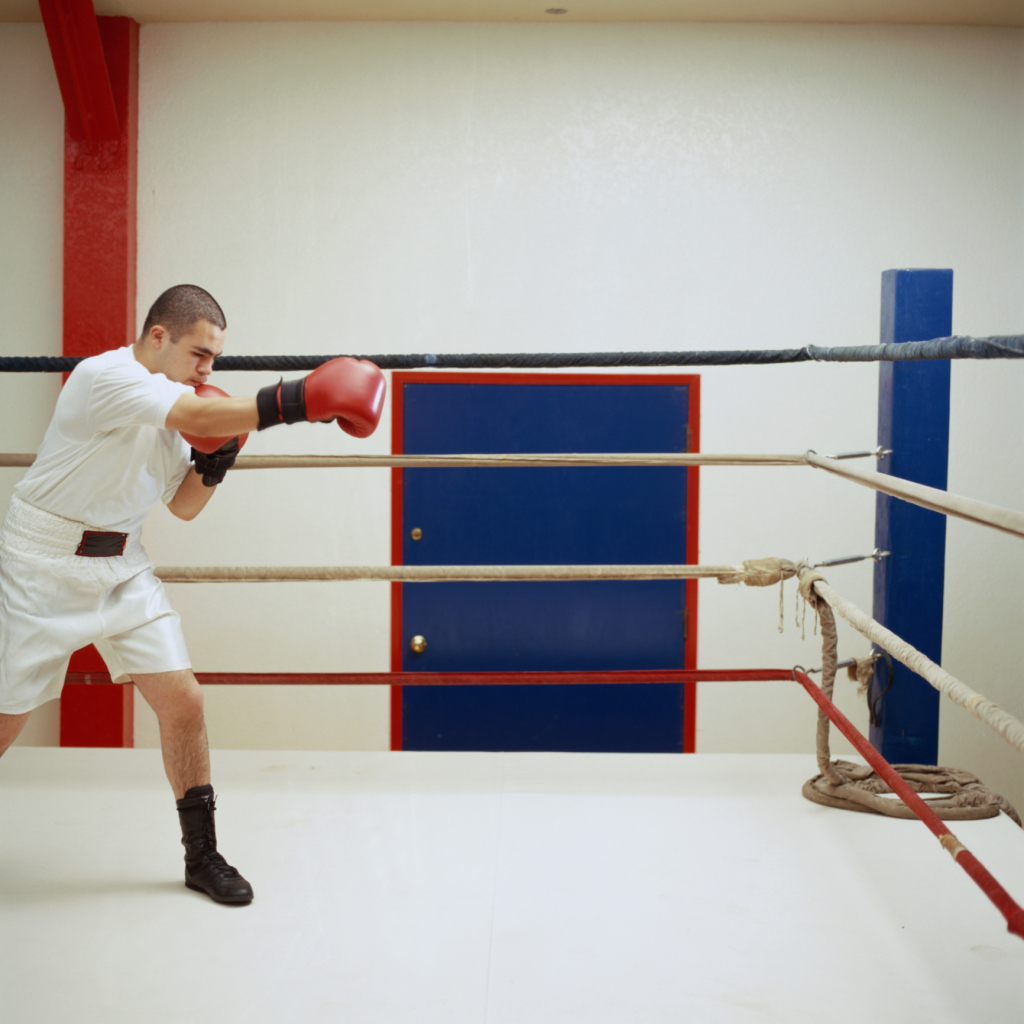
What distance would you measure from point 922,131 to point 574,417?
160cm

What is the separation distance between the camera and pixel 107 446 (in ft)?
4.94

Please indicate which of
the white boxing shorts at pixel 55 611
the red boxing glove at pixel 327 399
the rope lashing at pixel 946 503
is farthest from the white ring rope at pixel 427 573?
the red boxing glove at pixel 327 399

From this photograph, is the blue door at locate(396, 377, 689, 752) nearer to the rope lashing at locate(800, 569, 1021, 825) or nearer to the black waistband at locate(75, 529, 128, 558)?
the rope lashing at locate(800, 569, 1021, 825)

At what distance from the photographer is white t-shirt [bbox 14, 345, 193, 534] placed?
4.65ft

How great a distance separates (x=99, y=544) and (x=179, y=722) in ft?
1.06

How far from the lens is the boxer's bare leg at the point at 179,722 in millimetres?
1571

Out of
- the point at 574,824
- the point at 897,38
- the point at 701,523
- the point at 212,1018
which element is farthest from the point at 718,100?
the point at 212,1018

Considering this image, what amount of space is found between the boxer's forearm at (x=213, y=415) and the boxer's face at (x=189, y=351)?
0.17 meters

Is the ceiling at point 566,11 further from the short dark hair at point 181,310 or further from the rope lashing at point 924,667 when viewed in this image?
the rope lashing at point 924,667

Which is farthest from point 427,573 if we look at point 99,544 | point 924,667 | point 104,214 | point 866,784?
point 104,214

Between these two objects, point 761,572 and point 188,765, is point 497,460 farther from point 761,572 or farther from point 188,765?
point 188,765

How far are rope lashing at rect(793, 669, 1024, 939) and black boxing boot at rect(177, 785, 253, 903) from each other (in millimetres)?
1021

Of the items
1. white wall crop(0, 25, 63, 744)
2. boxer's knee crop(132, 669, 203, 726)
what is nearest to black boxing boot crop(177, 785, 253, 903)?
boxer's knee crop(132, 669, 203, 726)

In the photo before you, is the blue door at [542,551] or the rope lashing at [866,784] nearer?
the rope lashing at [866,784]
